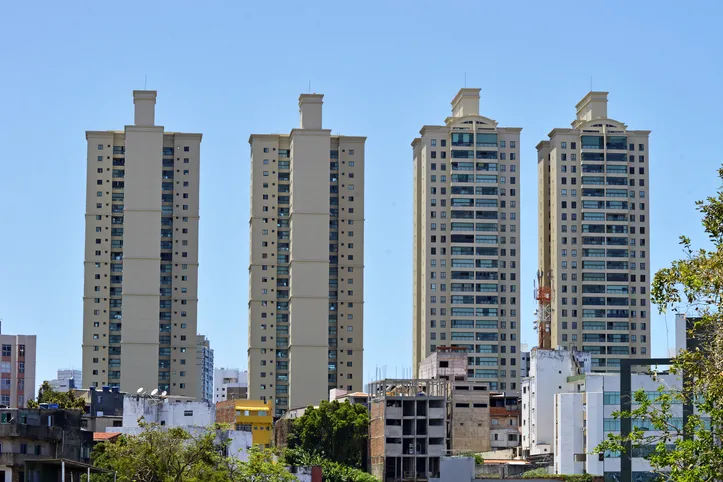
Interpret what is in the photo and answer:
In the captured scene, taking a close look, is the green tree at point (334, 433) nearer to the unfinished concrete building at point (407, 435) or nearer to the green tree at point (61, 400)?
the unfinished concrete building at point (407, 435)

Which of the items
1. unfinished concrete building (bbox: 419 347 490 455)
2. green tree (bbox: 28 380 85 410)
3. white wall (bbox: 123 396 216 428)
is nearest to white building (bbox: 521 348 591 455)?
unfinished concrete building (bbox: 419 347 490 455)

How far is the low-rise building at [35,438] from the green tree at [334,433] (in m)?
36.0

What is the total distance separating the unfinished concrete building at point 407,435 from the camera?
9869 centimetres

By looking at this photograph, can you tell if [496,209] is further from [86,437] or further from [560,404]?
[86,437]

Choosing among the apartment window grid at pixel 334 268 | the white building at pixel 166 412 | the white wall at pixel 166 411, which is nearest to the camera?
the white building at pixel 166 412

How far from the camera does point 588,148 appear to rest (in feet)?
436

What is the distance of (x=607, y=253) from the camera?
132000 millimetres

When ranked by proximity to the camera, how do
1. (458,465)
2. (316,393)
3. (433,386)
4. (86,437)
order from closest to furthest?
1. (86,437)
2. (458,465)
3. (433,386)
4. (316,393)

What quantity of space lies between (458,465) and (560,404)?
799 cm

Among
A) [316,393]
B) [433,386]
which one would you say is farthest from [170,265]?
[433,386]

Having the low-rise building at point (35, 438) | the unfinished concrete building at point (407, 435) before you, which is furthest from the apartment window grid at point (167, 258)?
the low-rise building at point (35, 438)

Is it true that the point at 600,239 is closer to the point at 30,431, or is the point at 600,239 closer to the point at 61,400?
the point at 61,400

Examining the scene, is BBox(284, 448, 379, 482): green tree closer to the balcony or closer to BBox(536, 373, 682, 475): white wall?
BBox(536, 373, 682, 475): white wall

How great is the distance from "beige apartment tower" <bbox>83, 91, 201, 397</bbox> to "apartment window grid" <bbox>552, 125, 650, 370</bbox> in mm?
35621
